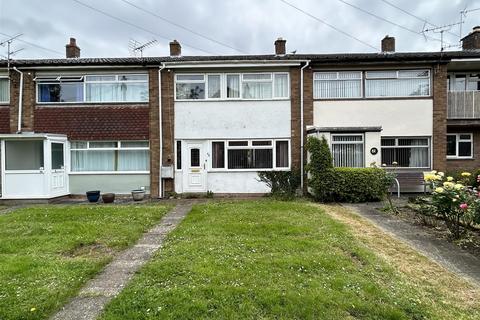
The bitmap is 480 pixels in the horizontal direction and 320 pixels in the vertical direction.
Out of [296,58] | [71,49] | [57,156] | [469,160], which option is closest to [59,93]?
[57,156]

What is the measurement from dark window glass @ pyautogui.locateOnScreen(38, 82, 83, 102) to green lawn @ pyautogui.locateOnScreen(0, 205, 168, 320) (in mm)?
5783

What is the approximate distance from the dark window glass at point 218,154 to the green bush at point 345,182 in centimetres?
389

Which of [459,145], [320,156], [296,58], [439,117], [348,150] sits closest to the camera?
[320,156]

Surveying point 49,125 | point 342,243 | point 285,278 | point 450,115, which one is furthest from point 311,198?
point 49,125

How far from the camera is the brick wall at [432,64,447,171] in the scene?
42.6 feet

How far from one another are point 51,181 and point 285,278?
11.2m

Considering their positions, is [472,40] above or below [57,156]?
above

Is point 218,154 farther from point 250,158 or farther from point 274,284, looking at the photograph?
point 274,284

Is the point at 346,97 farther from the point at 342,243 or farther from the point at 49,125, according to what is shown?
the point at 49,125

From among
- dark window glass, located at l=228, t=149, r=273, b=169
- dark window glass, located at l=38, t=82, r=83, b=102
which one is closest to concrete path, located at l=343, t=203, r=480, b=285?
dark window glass, located at l=228, t=149, r=273, b=169

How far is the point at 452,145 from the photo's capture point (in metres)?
14.5

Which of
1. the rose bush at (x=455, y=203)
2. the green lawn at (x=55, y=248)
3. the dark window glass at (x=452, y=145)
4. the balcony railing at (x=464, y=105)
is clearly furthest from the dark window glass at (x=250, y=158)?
the dark window glass at (x=452, y=145)

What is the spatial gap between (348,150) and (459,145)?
6.01 metres

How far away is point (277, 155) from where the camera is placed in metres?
13.3
